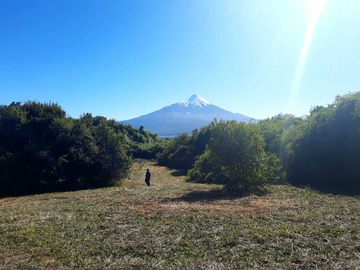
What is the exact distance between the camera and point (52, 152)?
27703mm

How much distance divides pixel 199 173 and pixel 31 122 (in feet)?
54.4

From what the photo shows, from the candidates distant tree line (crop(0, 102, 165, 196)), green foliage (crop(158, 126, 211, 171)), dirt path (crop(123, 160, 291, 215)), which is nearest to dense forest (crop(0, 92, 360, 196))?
distant tree line (crop(0, 102, 165, 196))

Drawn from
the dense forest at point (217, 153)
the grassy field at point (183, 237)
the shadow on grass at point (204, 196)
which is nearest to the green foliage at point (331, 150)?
the dense forest at point (217, 153)

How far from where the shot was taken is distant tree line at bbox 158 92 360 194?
20.3 m

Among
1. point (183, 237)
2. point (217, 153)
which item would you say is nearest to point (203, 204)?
point (217, 153)

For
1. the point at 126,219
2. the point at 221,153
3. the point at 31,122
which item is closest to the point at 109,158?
the point at 31,122

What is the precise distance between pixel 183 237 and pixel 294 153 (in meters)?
20.8

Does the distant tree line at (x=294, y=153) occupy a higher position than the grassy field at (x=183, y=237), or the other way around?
the distant tree line at (x=294, y=153)

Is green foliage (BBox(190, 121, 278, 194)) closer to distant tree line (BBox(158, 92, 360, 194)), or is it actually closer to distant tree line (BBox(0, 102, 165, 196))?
distant tree line (BBox(158, 92, 360, 194))

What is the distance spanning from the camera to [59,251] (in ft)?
26.4

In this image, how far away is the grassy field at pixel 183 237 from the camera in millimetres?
7207

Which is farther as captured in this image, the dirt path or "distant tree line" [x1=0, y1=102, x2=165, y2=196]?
"distant tree line" [x1=0, y1=102, x2=165, y2=196]

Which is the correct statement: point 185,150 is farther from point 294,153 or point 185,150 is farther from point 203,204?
point 203,204

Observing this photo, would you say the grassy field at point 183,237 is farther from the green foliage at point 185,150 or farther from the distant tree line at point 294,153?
the green foliage at point 185,150
